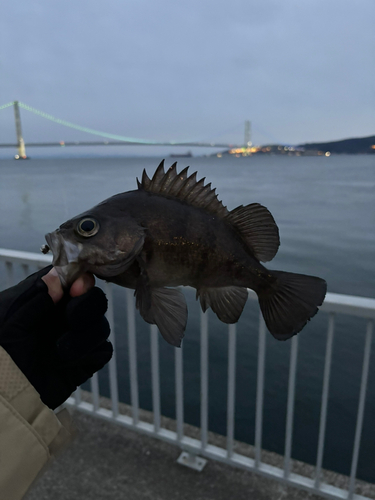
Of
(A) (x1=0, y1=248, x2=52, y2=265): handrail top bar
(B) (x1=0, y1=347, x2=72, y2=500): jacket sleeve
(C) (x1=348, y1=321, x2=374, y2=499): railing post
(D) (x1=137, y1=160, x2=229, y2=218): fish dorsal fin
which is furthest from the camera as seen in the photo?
(A) (x1=0, y1=248, x2=52, y2=265): handrail top bar

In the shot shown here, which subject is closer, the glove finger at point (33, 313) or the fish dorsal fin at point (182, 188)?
the fish dorsal fin at point (182, 188)

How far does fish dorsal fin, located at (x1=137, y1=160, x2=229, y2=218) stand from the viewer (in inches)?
33.7

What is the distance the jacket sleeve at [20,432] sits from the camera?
0.96m

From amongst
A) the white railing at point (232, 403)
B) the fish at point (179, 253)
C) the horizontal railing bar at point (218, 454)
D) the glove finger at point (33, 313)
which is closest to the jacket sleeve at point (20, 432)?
the glove finger at point (33, 313)

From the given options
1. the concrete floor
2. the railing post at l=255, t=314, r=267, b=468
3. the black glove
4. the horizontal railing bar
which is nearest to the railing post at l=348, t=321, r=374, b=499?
the horizontal railing bar

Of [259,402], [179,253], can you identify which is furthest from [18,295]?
[259,402]

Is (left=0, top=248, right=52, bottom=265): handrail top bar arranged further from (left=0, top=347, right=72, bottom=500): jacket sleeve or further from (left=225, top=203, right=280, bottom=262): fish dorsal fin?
(left=225, top=203, right=280, bottom=262): fish dorsal fin

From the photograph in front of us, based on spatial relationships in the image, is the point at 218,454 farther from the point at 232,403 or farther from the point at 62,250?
the point at 62,250

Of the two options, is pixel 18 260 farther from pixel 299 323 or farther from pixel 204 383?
pixel 299 323

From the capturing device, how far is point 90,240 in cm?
76

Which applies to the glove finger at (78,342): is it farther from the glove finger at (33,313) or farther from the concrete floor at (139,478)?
the concrete floor at (139,478)

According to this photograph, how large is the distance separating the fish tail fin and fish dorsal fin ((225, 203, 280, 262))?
0.06 m

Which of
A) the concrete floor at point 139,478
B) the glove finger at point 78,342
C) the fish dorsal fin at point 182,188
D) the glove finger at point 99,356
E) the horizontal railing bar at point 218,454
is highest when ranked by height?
the fish dorsal fin at point 182,188

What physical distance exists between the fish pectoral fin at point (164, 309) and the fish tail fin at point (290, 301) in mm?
194
